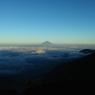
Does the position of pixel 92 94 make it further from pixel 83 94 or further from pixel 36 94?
pixel 36 94

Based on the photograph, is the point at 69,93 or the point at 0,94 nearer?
the point at 69,93

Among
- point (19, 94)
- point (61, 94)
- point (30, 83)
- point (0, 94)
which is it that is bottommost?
point (30, 83)

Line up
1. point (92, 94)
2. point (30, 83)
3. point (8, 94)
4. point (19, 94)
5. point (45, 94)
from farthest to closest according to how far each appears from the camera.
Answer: point (30, 83) → point (19, 94) → point (8, 94) → point (45, 94) → point (92, 94)

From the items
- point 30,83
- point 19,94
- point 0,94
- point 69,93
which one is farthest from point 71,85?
point 30,83

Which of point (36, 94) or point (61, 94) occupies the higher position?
point (61, 94)

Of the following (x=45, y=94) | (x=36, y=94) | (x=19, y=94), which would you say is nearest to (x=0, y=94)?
(x=19, y=94)

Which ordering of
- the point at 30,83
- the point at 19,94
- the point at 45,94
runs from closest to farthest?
the point at 45,94 < the point at 19,94 < the point at 30,83

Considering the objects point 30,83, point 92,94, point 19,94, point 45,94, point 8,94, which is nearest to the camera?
point 92,94

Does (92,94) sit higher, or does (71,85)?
(92,94)

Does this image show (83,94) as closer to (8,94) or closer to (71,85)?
(71,85)
